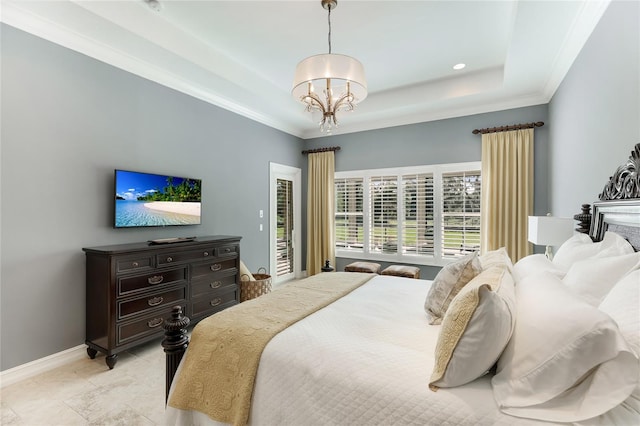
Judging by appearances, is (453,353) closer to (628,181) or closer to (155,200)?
(628,181)

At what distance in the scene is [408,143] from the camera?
4.99 metres

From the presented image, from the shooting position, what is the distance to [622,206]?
5.48 feet

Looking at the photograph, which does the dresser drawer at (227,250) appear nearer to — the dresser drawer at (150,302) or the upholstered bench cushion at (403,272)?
the dresser drawer at (150,302)

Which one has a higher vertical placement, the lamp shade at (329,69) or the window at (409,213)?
the lamp shade at (329,69)

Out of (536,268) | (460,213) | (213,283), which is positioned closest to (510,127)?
(460,213)

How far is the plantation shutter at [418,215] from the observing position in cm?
483

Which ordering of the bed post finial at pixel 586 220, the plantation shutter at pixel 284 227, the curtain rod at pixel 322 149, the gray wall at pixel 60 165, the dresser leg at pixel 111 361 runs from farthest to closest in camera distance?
the curtain rod at pixel 322 149, the plantation shutter at pixel 284 227, the dresser leg at pixel 111 361, the gray wall at pixel 60 165, the bed post finial at pixel 586 220

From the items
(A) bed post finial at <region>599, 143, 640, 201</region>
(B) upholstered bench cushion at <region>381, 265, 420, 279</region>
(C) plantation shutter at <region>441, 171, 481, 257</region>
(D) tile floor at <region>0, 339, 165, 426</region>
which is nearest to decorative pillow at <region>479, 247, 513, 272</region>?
(A) bed post finial at <region>599, 143, 640, 201</region>

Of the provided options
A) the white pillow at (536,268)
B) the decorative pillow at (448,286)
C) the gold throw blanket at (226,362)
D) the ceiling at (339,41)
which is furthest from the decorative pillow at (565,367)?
the ceiling at (339,41)

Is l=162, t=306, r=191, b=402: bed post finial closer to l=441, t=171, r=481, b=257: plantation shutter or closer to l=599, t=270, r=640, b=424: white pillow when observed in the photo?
l=599, t=270, r=640, b=424: white pillow

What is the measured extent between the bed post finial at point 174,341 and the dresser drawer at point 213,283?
162cm

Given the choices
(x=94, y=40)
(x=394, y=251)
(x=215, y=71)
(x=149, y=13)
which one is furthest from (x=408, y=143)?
(x=94, y=40)

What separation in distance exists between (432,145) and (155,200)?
161 inches

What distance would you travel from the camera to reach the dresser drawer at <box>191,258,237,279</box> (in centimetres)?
325
